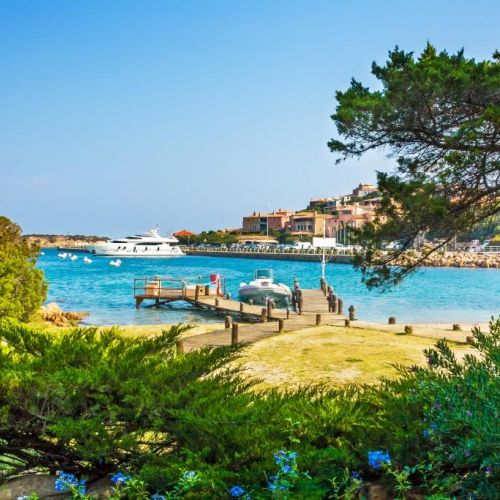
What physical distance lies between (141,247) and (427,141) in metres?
112

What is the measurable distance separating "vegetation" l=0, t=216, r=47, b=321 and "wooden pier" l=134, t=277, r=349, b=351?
17.3 feet

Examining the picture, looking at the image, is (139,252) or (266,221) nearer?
(139,252)

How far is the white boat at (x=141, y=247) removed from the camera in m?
120

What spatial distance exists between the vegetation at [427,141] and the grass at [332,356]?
242 centimetres

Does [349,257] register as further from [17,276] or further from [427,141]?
[427,141]

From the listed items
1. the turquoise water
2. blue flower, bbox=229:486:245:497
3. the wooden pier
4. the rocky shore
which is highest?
blue flower, bbox=229:486:245:497

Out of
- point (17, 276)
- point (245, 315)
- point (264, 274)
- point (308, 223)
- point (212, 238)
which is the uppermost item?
point (308, 223)

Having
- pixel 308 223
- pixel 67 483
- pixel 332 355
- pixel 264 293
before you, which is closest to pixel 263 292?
pixel 264 293

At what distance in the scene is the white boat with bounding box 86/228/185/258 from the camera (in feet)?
393

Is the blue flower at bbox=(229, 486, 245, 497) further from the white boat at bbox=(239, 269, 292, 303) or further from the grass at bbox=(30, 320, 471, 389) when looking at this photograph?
the white boat at bbox=(239, 269, 292, 303)

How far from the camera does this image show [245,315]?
90.3 ft

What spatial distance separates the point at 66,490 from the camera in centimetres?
323

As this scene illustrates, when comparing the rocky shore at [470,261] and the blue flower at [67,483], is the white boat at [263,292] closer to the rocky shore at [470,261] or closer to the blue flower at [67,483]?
the blue flower at [67,483]

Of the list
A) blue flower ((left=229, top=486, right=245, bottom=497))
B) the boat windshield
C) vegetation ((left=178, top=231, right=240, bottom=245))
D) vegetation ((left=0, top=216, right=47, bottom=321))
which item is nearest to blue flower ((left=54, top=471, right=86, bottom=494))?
blue flower ((left=229, top=486, right=245, bottom=497))
